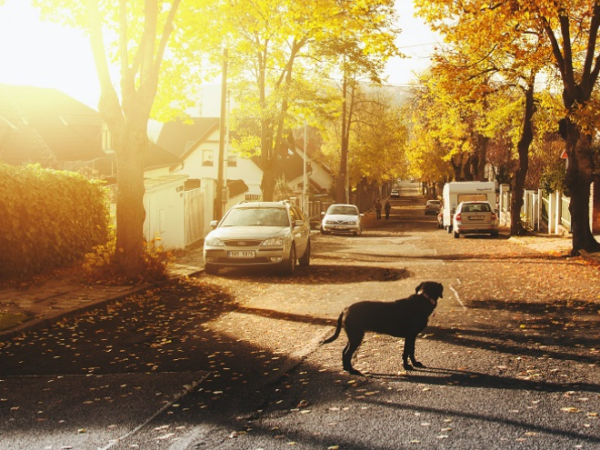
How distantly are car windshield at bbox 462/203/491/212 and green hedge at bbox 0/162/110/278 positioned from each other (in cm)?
2035

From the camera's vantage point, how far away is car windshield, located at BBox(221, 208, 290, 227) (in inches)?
691

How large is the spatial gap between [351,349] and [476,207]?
29.3 m

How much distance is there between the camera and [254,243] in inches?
640

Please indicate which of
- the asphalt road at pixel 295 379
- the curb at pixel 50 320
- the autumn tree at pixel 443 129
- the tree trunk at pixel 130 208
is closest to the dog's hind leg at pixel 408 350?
the asphalt road at pixel 295 379

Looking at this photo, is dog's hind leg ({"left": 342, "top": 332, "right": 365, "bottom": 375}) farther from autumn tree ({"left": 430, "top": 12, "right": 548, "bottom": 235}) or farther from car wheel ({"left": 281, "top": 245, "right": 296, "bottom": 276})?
autumn tree ({"left": 430, "top": 12, "right": 548, "bottom": 235})

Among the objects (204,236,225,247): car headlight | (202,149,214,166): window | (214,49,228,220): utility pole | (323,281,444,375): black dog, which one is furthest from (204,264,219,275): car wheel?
(202,149,214,166): window

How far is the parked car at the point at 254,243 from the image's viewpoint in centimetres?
1616

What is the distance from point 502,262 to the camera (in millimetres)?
19672

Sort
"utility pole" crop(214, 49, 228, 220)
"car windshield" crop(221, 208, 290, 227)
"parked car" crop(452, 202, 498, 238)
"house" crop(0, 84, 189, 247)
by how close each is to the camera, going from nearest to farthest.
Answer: "car windshield" crop(221, 208, 290, 227) → "utility pole" crop(214, 49, 228, 220) → "parked car" crop(452, 202, 498, 238) → "house" crop(0, 84, 189, 247)

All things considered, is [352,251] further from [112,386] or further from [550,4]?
[112,386]

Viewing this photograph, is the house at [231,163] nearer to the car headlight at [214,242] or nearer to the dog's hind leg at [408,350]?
the car headlight at [214,242]

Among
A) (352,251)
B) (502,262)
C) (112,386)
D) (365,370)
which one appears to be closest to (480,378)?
(365,370)

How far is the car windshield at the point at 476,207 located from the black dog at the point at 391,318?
28.6 meters

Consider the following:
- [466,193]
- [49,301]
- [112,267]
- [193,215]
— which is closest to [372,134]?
[466,193]
